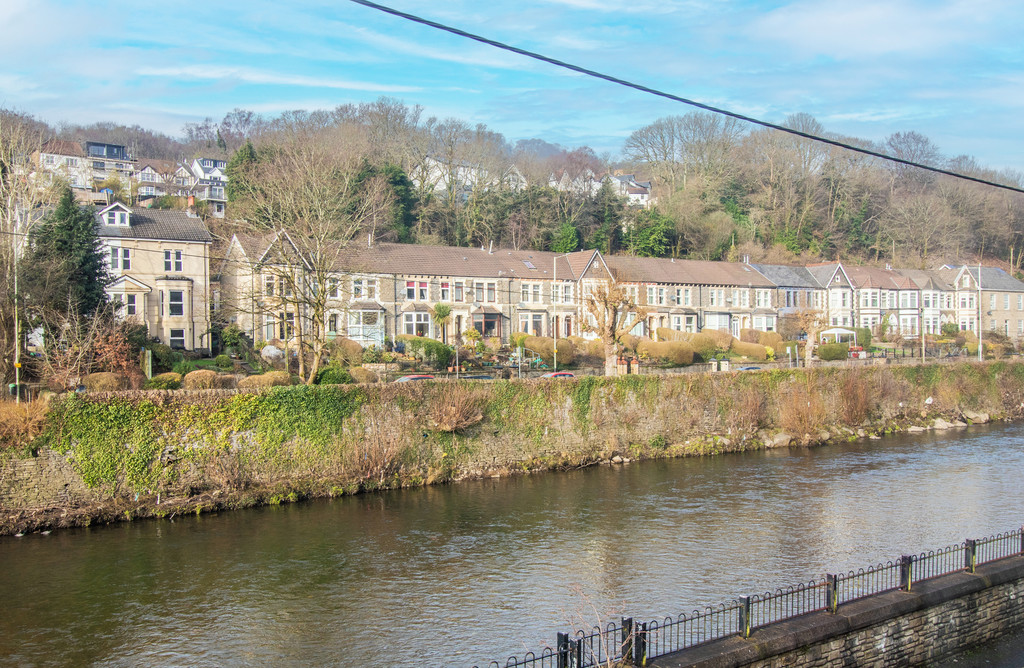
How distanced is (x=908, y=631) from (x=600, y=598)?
654cm

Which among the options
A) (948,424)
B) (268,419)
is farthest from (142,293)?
(948,424)

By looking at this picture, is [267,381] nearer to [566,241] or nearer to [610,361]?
[610,361]

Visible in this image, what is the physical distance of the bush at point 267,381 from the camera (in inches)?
1151

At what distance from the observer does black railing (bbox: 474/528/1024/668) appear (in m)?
11.4

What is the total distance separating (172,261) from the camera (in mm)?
48281

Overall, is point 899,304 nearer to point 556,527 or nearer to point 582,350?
point 582,350

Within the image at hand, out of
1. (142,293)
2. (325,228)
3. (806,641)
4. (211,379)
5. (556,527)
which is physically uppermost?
(325,228)

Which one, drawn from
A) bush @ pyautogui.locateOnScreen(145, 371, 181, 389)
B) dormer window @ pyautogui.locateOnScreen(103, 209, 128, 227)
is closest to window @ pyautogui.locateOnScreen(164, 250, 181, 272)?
dormer window @ pyautogui.locateOnScreen(103, 209, 128, 227)

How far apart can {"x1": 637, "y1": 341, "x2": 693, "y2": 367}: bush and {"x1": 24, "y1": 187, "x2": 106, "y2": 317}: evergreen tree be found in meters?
31.8

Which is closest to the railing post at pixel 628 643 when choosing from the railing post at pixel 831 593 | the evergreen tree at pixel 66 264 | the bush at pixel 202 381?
the railing post at pixel 831 593

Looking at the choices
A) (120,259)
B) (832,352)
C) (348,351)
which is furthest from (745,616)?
→ (832,352)

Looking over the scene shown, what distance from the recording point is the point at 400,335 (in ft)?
175

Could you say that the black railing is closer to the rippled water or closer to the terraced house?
the rippled water

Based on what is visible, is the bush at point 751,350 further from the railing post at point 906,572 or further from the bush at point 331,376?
the railing post at point 906,572
